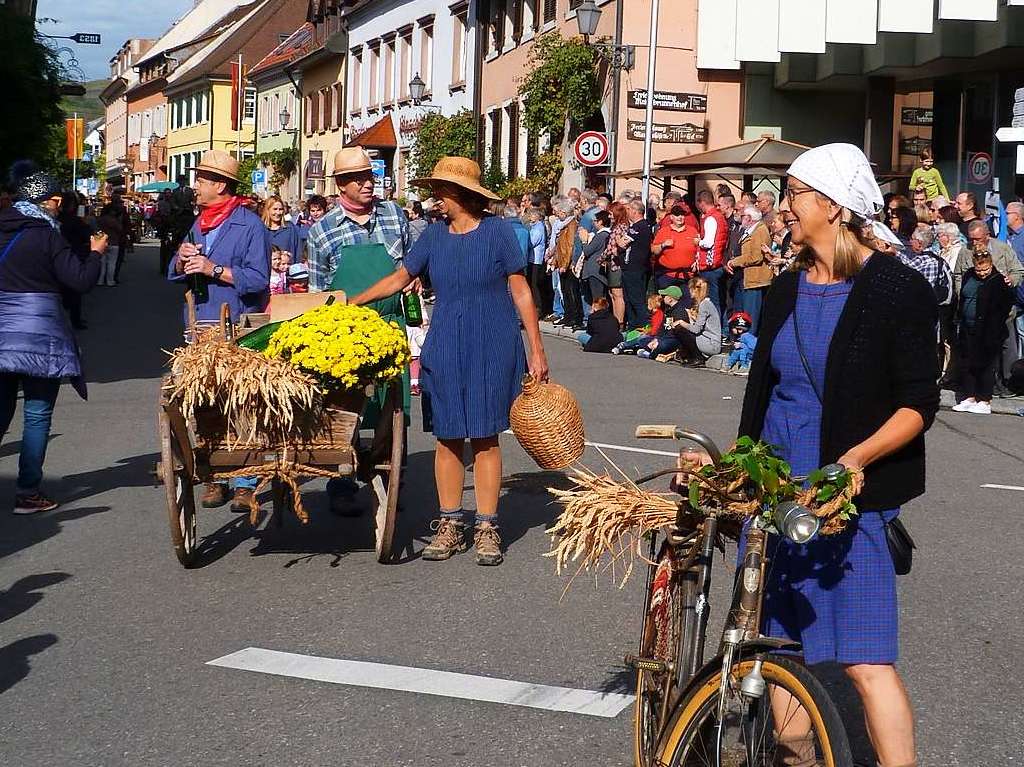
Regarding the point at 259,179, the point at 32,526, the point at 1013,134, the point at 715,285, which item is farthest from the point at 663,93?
the point at 259,179

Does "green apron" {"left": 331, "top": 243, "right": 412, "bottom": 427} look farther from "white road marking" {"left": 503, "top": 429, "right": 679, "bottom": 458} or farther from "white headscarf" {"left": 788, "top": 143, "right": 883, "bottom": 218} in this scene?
"white headscarf" {"left": 788, "top": 143, "right": 883, "bottom": 218}

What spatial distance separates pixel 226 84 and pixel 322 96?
2446 centimetres

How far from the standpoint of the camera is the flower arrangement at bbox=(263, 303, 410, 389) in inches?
278

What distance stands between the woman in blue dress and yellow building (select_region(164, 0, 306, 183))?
71.0 m

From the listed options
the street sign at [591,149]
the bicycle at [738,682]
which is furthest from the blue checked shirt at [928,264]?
the street sign at [591,149]

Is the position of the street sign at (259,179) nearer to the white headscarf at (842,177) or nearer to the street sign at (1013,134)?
the street sign at (1013,134)

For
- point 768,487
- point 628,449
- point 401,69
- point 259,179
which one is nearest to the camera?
point 768,487

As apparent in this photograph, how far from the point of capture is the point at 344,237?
27.8 feet

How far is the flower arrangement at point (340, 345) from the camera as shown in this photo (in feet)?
23.1

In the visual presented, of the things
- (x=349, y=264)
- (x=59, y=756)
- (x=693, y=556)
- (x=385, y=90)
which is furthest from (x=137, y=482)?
(x=385, y=90)

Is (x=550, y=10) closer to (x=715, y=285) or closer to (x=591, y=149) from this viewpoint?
(x=591, y=149)

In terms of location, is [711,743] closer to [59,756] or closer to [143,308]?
[59,756]

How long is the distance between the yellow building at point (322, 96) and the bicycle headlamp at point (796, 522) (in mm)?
54492

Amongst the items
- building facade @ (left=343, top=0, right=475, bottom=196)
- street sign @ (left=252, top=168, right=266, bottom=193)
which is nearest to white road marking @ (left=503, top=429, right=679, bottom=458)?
building facade @ (left=343, top=0, right=475, bottom=196)
